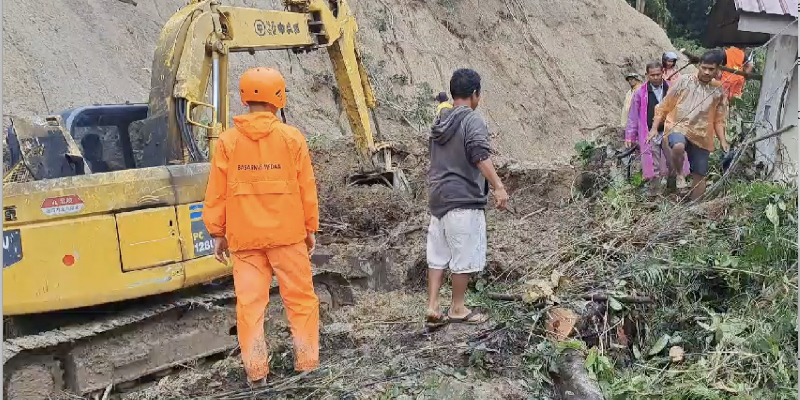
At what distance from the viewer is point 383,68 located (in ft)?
54.2

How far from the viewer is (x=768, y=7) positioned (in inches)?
245

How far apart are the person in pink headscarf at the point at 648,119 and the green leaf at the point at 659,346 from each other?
279cm

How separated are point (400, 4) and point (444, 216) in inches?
557

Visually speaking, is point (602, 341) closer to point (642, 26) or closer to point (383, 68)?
point (383, 68)

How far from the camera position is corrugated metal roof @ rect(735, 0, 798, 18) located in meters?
6.18

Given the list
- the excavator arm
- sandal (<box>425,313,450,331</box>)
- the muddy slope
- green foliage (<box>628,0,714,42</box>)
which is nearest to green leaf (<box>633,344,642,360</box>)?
sandal (<box>425,313,450,331</box>)

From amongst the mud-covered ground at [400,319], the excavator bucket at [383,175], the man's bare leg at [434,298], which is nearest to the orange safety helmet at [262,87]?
the man's bare leg at [434,298]

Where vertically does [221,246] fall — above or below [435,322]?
above

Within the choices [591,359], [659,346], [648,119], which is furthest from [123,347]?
[648,119]

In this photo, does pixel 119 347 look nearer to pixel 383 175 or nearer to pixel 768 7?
pixel 383 175

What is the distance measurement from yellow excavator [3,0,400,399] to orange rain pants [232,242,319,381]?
1023 millimetres

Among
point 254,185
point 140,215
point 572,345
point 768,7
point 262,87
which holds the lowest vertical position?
point 572,345

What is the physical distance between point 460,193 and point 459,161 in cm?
21

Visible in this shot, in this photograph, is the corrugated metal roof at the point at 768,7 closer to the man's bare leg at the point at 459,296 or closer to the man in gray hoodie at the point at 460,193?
the man in gray hoodie at the point at 460,193
